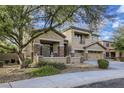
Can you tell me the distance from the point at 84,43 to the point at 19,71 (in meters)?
3.35

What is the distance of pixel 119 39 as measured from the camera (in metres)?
10.4

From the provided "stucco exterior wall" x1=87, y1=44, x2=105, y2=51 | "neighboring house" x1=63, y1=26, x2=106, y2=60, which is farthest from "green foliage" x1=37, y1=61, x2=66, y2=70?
"stucco exterior wall" x1=87, y1=44, x2=105, y2=51

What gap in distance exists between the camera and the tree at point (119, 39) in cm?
986

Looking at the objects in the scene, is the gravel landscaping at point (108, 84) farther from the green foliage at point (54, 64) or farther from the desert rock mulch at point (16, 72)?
the green foliage at point (54, 64)

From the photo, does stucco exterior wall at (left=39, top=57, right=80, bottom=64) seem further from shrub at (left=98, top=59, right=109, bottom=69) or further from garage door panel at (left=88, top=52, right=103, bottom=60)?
shrub at (left=98, top=59, right=109, bottom=69)

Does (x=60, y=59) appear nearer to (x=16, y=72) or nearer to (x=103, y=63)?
(x=103, y=63)

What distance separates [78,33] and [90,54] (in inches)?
46.6

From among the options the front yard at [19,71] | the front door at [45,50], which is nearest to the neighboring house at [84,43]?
the front yard at [19,71]

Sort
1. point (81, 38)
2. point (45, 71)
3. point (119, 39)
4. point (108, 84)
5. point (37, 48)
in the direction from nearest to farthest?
point (108, 84) < point (45, 71) < point (119, 39) < point (81, 38) < point (37, 48)

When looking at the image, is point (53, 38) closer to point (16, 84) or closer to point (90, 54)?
point (90, 54)

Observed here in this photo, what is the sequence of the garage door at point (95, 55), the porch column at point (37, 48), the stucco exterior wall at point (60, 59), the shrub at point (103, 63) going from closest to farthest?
the garage door at point (95, 55) < the shrub at point (103, 63) < the stucco exterior wall at point (60, 59) < the porch column at point (37, 48)

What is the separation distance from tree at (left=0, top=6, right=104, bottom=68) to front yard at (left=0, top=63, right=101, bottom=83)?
0.75 metres

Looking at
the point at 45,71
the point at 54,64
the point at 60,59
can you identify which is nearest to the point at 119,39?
the point at 60,59

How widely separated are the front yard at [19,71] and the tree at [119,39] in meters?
1.72
